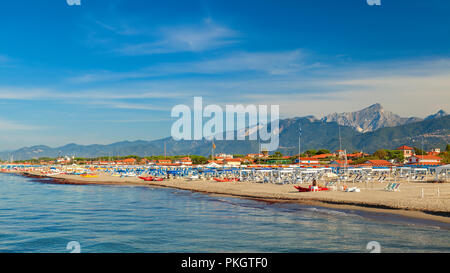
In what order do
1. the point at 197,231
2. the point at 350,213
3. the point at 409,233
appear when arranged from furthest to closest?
the point at 350,213
the point at 197,231
the point at 409,233

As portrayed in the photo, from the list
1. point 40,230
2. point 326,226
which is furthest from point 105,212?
point 326,226

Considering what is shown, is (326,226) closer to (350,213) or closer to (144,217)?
(350,213)

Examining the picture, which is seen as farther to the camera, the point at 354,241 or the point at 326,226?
the point at 326,226

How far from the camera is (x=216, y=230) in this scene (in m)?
22.2

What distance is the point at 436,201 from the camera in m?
28.7

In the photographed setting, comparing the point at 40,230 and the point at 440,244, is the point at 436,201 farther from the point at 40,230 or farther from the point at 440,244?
the point at 40,230

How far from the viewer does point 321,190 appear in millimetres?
40969

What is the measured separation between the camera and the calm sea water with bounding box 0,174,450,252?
18.2 meters

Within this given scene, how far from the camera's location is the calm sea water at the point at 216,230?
18156mm
